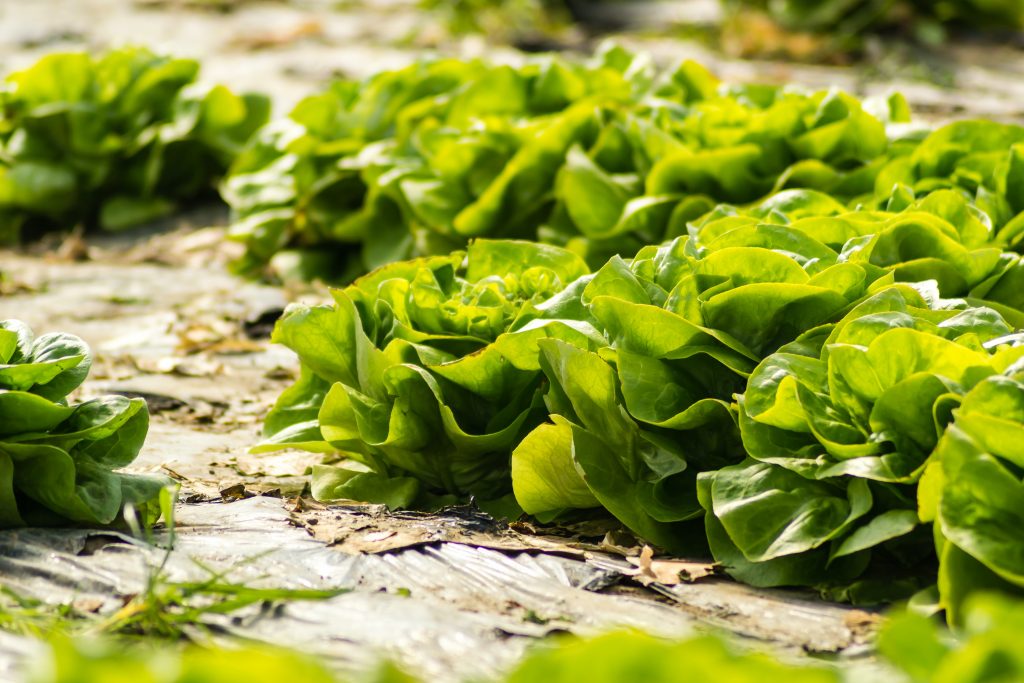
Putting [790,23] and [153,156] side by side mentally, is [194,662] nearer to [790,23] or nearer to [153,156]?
[153,156]

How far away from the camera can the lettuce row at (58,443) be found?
2086 mm

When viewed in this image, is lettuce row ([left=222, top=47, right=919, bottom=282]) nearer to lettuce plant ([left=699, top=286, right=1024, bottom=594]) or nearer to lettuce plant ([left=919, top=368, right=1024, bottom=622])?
lettuce plant ([left=699, top=286, right=1024, bottom=594])

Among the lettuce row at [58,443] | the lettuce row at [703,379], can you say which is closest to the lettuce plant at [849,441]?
the lettuce row at [703,379]

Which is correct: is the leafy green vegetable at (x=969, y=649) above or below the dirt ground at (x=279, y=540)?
above

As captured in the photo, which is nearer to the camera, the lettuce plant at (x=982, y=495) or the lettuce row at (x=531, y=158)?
the lettuce plant at (x=982, y=495)

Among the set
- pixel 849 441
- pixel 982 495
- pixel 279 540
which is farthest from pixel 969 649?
pixel 279 540

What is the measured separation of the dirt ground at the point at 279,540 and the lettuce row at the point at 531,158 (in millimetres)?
351

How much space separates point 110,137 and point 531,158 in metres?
2.19

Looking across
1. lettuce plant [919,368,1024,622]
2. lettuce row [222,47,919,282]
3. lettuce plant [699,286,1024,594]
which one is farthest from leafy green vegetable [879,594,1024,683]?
lettuce row [222,47,919,282]

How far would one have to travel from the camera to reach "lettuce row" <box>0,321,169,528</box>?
209 cm

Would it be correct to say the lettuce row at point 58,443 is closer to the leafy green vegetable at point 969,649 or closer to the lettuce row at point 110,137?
the leafy green vegetable at point 969,649

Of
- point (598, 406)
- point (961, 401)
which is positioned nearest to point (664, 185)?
point (598, 406)

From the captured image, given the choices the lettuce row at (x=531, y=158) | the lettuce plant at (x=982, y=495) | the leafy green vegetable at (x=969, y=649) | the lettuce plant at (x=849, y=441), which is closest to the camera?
the leafy green vegetable at (x=969, y=649)

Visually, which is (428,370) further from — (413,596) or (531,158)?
(531,158)
